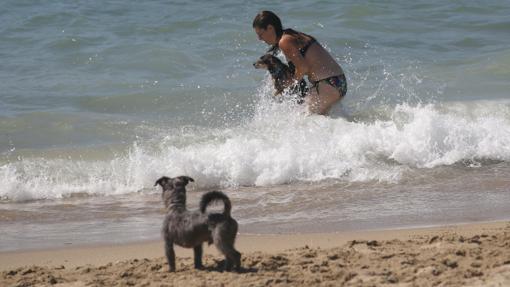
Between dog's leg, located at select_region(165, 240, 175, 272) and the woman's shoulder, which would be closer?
dog's leg, located at select_region(165, 240, 175, 272)

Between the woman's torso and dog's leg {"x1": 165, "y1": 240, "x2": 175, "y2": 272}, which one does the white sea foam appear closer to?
the woman's torso

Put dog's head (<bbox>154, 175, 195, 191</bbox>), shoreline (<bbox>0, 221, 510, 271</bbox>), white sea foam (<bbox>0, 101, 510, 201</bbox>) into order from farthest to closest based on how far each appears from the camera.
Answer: white sea foam (<bbox>0, 101, 510, 201</bbox>), shoreline (<bbox>0, 221, 510, 271</bbox>), dog's head (<bbox>154, 175, 195, 191</bbox>)

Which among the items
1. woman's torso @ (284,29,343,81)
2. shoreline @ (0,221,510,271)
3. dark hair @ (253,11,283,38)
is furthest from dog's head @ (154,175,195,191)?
woman's torso @ (284,29,343,81)

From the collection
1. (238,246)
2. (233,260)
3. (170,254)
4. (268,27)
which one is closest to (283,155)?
(268,27)

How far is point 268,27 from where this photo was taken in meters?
8.97

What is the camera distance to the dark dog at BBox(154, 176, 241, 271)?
5.17m

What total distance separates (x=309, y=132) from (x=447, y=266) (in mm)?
4790

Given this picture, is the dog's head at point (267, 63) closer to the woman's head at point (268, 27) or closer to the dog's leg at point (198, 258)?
the woman's head at point (268, 27)

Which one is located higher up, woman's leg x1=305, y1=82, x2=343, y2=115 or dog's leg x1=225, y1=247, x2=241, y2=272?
woman's leg x1=305, y1=82, x2=343, y2=115

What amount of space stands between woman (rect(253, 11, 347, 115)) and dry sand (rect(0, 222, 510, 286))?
9.24 feet

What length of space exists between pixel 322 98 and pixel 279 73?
2.45 feet

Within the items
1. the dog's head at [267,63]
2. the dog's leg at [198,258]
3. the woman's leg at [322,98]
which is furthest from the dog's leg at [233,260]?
the woman's leg at [322,98]

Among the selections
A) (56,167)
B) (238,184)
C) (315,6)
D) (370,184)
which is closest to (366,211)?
(370,184)

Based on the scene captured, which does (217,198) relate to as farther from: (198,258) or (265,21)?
(265,21)
